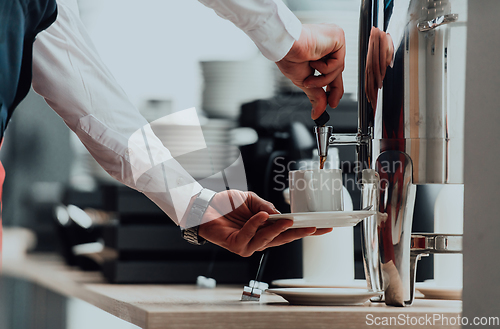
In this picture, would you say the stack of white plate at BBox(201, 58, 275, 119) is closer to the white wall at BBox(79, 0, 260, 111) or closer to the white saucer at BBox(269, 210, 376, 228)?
the white wall at BBox(79, 0, 260, 111)

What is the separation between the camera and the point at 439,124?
1.58 ft

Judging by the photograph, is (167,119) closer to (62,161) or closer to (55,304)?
(62,161)

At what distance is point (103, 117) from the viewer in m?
0.63

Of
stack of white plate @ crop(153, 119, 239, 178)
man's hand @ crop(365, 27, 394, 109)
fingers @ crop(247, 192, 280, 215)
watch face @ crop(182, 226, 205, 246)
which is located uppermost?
man's hand @ crop(365, 27, 394, 109)

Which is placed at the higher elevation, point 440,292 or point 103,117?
point 103,117

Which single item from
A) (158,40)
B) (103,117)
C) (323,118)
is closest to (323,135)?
(323,118)

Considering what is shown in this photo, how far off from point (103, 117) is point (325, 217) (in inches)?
13.2

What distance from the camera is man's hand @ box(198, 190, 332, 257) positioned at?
1.67 feet

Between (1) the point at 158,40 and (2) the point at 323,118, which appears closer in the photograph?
(2) the point at 323,118

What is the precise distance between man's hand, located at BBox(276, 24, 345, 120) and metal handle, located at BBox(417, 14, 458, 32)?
0.39ft

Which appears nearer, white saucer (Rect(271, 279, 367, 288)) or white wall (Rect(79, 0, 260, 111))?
white saucer (Rect(271, 279, 367, 288))

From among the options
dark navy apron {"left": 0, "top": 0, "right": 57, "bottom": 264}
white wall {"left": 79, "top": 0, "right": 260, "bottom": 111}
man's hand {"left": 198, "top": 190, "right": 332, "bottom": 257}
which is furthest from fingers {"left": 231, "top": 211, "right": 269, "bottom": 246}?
white wall {"left": 79, "top": 0, "right": 260, "bottom": 111}

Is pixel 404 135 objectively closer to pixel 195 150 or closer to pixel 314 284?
pixel 314 284

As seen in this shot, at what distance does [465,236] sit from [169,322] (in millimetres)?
222
